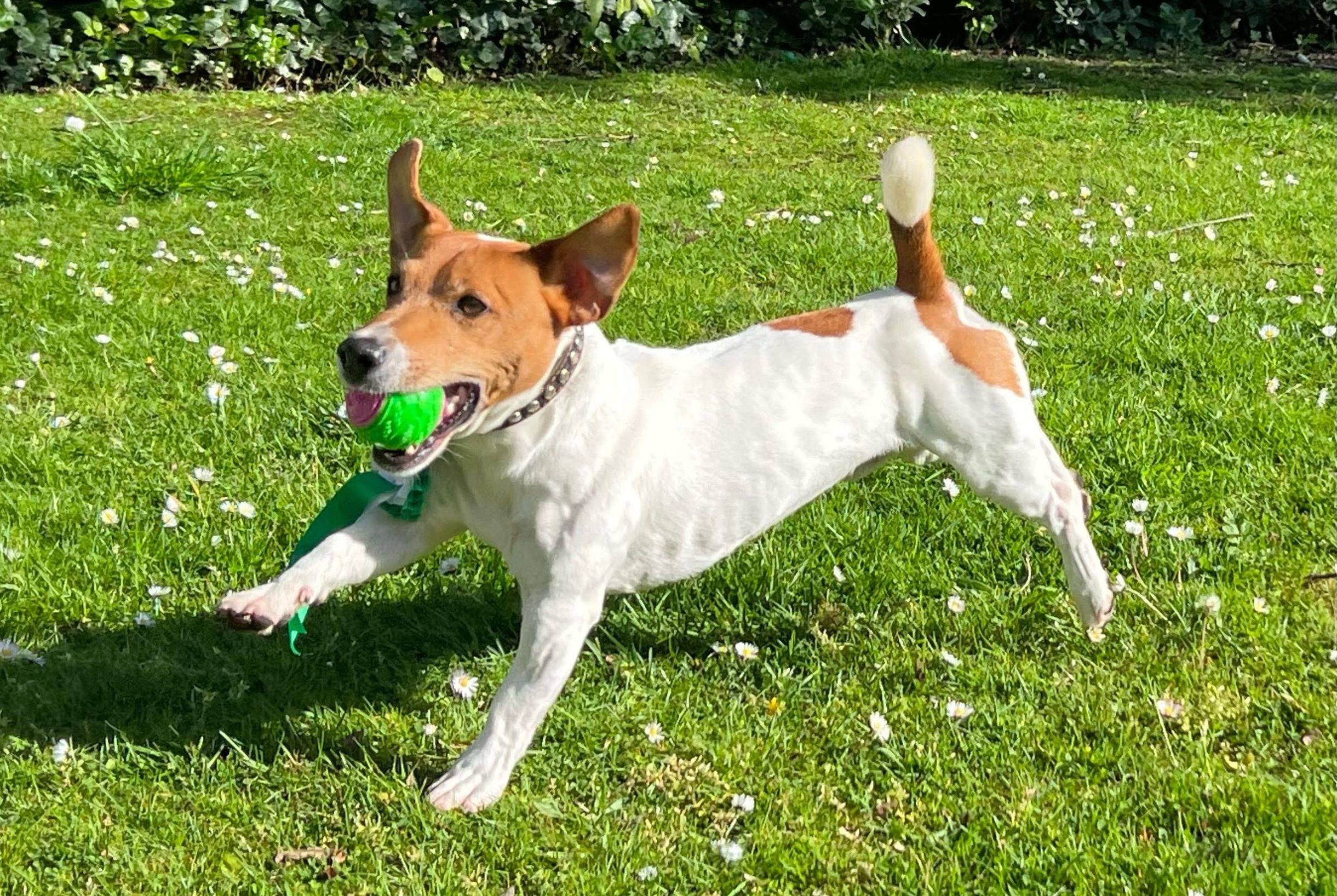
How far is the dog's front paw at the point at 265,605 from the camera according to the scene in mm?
3045

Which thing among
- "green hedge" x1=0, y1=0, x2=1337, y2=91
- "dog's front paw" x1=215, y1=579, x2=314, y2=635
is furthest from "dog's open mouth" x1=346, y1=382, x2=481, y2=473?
"green hedge" x1=0, y1=0, x2=1337, y2=91

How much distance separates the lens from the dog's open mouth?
282 centimetres

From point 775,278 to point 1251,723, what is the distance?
363 cm

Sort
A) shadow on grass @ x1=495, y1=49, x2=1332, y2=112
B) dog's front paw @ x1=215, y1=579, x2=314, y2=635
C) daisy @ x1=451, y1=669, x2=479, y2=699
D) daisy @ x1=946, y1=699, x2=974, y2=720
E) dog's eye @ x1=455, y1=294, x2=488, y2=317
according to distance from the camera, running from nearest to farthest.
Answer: dog's eye @ x1=455, y1=294, x2=488, y2=317 < dog's front paw @ x1=215, y1=579, x2=314, y2=635 < daisy @ x1=946, y1=699, x2=974, y2=720 < daisy @ x1=451, y1=669, x2=479, y2=699 < shadow on grass @ x1=495, y1=49, x2=1332, y2=112

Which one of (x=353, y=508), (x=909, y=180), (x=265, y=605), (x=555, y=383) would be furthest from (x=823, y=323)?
(x=265, y=605)

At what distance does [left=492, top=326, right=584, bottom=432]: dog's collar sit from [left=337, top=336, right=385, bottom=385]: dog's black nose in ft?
1.31

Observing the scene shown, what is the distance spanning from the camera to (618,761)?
3.44 m

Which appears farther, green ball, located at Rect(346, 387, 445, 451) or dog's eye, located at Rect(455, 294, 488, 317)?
dog's eye, located at Rect(455, 294, 488, 317)

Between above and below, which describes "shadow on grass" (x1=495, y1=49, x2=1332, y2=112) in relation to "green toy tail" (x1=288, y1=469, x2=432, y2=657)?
above

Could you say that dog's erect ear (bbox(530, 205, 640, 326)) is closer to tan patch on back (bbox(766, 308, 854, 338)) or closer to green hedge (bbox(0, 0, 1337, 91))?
tan patch on back (bbox(766, 308, 854, 338))

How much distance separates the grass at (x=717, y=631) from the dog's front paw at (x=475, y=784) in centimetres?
5

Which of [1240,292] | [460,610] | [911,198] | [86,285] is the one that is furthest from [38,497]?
[1240,292]

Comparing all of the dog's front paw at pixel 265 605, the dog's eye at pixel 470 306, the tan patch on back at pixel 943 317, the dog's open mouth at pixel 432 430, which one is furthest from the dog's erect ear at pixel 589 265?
the tan patch on back at pixel 943 317

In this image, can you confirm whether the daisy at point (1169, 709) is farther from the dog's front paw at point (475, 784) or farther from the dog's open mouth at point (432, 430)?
the dog's open mouth at point (432, 430)
